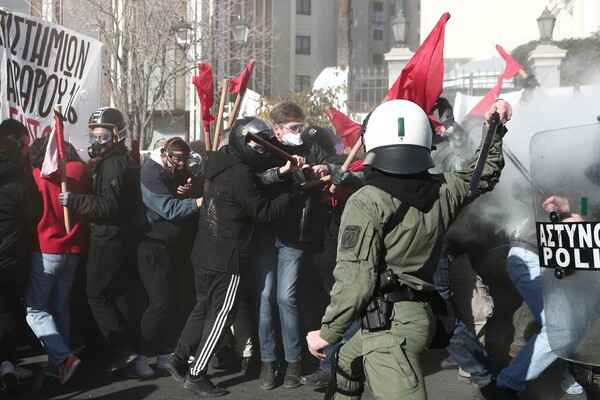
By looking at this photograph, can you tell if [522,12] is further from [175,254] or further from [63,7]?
[175,254]

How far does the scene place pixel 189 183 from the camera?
6.37 metres

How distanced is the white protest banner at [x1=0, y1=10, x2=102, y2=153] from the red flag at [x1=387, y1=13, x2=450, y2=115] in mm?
3120

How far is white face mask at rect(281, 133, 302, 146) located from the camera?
5941 mm

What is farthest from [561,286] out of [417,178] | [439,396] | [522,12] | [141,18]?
[522,12]

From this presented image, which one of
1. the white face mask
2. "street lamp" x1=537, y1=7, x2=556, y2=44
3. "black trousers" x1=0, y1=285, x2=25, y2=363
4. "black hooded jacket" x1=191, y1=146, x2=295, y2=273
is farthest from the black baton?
"street lamp" x1=537, y1=7, x2=556, y2=44

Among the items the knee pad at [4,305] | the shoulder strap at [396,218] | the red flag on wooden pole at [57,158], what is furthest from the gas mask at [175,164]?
the shoulder strap at [396,218]

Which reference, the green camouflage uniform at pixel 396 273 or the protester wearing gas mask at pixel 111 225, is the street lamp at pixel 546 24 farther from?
the green camouflage uniform at pixel 396 273

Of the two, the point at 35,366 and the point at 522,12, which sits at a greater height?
the point at 522,12

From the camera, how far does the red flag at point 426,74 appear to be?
17.6ft

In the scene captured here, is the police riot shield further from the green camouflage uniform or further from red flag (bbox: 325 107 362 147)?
red flag (bbox: 325 107 362 147)

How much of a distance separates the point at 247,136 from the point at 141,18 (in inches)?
483

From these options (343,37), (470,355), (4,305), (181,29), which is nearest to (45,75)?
(4,305)

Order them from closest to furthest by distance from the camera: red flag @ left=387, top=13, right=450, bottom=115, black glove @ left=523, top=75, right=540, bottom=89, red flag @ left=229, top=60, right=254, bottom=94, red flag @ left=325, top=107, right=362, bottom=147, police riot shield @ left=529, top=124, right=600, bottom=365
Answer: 1. police riot shield @ left=529, top=124, right=600, bottom=365
2. red flag @ left=387, top=13, right=450, bottom=115
3. black glove @ left=523, top=75, right=540, bottom=89
4. red flag @ left=229, top=60, right=254, bottom=94
5. red flag @ left=325, top=107, right=362, bottom=147

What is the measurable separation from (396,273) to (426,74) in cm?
216
